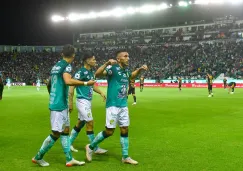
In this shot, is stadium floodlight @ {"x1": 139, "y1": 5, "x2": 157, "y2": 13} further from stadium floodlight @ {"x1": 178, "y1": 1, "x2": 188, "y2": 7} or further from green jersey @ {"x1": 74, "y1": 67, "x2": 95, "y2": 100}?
green jersey @ {"x1": 74, "y1": 67, "x2": 95, "y2": 100}

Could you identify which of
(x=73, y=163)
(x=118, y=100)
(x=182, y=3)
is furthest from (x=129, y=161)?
(x=182, y=3)

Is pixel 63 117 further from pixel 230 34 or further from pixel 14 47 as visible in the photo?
pixel 14 47

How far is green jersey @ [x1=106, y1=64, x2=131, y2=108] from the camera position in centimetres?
716

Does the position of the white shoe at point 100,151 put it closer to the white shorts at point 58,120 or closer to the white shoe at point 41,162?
the white shoe at point 41,162

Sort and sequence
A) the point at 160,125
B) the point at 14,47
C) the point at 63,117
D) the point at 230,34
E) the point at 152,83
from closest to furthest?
the point at 63,117 → the point at 160,125 → the point at 152,83 → the point at 230,34 → the point at 14,47

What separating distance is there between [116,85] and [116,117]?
27.4 inches

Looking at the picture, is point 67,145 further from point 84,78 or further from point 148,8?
point 148,8

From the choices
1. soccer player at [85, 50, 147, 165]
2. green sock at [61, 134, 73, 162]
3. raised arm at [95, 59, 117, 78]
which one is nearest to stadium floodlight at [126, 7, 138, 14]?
soccer player at [85, 50, 147, 165]

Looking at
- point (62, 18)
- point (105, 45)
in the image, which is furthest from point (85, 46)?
point (62, 18)

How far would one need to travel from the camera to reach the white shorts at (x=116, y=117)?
7.12 metres

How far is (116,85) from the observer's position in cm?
722

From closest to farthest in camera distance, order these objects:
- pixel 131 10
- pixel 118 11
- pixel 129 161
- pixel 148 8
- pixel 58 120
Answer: pixel 58 120, pixel 129 161, pixel 148 8, pixel 131 10, pixel 118 11

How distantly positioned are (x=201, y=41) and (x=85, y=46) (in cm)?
2767

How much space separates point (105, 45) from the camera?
7406 centimetres
